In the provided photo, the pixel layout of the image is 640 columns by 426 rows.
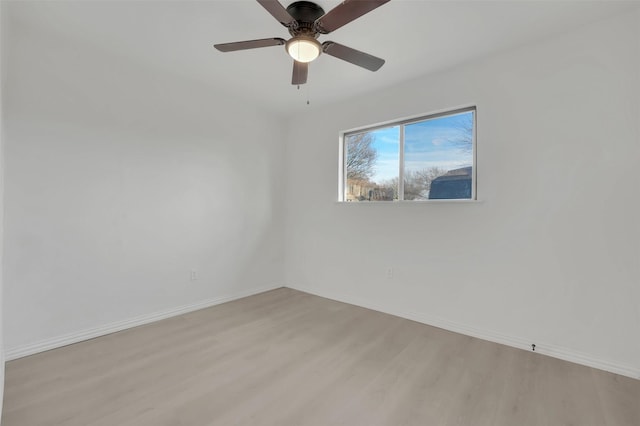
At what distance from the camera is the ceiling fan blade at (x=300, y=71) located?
82.6 inches

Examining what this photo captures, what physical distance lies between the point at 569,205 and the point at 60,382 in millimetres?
3792

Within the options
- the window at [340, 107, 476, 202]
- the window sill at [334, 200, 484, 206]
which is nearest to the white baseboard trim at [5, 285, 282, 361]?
the window sill at [334, 200, 484, 206]

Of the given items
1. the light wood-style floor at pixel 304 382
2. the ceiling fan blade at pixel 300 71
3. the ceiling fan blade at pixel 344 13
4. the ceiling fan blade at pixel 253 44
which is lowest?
the light wood-style floor at pixel 304 382

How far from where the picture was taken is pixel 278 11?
1.62 metres

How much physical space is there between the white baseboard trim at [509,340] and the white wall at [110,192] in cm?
183

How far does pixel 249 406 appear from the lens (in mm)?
1646

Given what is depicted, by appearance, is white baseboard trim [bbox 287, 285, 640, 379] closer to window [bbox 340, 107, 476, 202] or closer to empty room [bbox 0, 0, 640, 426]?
empty room [bbox 0, 0, 640, 426]

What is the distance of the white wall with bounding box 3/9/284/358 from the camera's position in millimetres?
2199

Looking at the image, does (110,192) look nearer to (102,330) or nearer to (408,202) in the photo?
(102,330)

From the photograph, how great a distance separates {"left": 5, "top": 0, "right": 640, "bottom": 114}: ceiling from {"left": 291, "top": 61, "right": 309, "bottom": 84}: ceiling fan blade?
1.14ft

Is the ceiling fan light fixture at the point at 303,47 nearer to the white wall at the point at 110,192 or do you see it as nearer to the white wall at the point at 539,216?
the white wall at the point at 539,216

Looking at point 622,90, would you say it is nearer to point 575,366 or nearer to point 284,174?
point 575,366

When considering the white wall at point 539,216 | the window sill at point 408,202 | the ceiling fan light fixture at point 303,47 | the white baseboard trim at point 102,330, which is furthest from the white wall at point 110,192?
the white wall at point 539,216

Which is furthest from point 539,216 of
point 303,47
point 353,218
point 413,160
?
point 303,47
